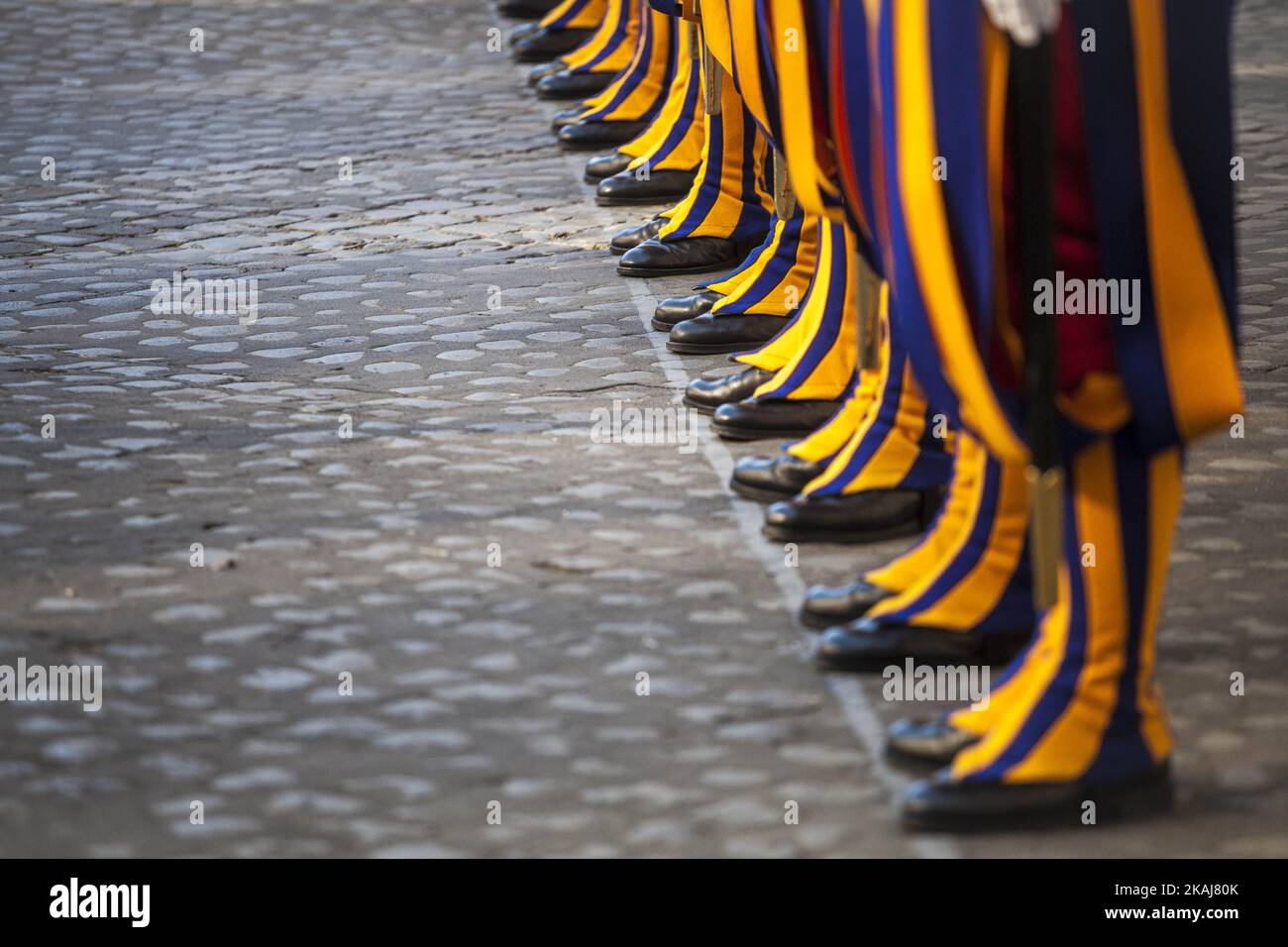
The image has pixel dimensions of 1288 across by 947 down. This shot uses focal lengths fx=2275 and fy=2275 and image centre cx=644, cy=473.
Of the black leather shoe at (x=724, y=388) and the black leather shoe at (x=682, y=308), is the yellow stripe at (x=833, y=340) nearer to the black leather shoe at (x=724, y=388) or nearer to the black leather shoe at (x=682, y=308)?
the black leather shoe at (x=724, y=388)

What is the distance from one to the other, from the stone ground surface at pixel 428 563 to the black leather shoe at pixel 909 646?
0.09m

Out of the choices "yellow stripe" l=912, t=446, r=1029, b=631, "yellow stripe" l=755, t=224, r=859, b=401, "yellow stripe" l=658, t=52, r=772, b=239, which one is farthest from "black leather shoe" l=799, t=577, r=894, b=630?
"yellow stripe" l=658, t=52, r=772, b=239

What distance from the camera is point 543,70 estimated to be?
973 centimetres

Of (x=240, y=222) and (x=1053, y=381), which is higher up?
(x=1053, y=381)

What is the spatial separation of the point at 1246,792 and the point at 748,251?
11.8 feet

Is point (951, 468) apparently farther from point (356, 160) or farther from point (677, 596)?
point (356, 160)

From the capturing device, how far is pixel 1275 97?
29.9 ft

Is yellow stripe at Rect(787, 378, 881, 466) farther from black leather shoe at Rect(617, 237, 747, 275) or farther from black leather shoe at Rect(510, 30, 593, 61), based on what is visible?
black leather shoe at Rect(510, 30, 593, 61)

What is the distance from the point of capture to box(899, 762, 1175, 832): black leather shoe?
3.46 m

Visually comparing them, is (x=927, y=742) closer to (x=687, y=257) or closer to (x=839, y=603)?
(x=839, y=603)

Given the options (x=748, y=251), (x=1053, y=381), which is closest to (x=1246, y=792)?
(x=1053, y=381)

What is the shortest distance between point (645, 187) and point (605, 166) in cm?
34

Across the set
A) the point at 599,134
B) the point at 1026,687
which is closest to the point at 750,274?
the point at 599,134

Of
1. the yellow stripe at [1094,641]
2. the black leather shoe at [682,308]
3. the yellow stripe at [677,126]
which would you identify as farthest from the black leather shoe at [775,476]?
the yellow stripe at [677,126]
